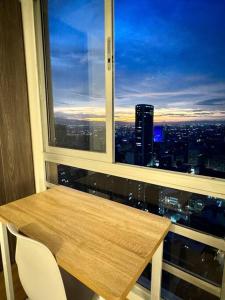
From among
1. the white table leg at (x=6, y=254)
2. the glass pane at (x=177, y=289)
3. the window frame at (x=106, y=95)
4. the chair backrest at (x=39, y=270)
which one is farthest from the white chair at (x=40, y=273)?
the window frame at (x=106, y=95)

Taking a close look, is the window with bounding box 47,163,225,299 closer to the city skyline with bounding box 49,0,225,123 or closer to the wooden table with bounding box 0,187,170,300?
the wooden table with bounding box 0,187,170,300

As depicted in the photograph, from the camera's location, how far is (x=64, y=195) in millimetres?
1560

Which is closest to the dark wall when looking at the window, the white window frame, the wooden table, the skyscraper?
the white window frame

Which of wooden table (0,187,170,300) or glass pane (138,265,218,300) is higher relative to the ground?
wooden table (0,187,170,300)

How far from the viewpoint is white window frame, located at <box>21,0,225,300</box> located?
3.92 feet

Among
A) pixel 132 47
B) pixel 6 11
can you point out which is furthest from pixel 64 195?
pixel 6 11

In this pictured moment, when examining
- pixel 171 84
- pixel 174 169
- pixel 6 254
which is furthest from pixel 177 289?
pixel 171 84

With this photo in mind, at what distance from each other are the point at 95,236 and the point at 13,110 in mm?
1378

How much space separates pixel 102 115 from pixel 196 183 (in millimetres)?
849

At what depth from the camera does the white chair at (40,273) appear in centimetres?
83

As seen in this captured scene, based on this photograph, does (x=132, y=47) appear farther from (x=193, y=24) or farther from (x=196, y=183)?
(x=196, y=183)

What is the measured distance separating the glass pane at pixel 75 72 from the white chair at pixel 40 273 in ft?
3.02

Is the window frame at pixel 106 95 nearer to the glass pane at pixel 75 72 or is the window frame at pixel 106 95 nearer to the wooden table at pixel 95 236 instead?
the glass pane at pixel 75 72

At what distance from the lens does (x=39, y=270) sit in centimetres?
89
